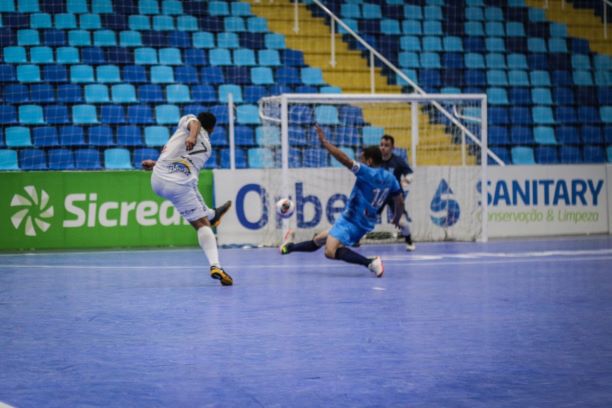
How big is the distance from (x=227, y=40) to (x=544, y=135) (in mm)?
8108

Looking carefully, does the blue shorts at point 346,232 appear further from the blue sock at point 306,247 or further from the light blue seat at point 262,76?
the light blue seat at point 262,76

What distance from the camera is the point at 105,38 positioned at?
20.1 meters

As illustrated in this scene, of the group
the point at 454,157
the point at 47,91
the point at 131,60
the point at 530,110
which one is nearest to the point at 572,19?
the point at 530,110

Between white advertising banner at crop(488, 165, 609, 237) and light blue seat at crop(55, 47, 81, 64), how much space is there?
9332 millimetres

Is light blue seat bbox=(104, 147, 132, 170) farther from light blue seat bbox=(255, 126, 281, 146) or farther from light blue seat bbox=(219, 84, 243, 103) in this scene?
light blue seat bbox=(255, 126, 281, 146)

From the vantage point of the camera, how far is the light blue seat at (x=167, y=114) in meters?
19.0

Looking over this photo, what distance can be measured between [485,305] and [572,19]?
62.1 feet

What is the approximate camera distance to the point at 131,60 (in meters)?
20.0

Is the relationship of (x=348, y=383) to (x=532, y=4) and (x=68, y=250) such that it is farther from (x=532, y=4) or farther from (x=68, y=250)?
(x=532, y=4)

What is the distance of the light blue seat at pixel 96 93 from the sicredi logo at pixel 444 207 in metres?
7.35

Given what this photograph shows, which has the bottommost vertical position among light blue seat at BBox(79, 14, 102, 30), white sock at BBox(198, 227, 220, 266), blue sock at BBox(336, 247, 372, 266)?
blue sock at BBox(336, 247, 372, 266)

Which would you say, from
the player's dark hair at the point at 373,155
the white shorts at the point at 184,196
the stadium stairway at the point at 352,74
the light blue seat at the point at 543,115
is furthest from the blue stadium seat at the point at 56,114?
the light blue seat at the point at 543,115

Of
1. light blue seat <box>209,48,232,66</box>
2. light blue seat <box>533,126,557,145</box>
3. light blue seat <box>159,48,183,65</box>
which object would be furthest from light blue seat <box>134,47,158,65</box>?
light blue seat <box>533,126,557,145</box>

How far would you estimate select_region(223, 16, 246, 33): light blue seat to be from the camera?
21359mm
